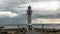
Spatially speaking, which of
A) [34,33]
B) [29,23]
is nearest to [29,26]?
[29,23]

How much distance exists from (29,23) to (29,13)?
341 centimetres

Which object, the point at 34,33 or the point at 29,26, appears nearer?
the point at 34,33

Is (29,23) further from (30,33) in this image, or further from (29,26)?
(30,33)

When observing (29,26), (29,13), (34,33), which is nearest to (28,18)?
(29,13)

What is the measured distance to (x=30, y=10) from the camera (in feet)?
180

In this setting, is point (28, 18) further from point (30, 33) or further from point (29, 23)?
point (30, 33)

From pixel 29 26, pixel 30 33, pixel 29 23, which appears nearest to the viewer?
pixel 30 33

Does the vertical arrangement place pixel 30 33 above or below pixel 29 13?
below

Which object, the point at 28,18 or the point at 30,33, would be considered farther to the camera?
the point at 28,18

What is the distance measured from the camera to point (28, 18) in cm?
5619

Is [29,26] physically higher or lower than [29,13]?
lower

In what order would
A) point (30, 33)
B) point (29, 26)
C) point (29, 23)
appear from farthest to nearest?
point (29, 23), point (29, 26), point (30, 33)

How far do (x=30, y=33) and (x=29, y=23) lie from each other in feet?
60.5

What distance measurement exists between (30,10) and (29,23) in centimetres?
404
